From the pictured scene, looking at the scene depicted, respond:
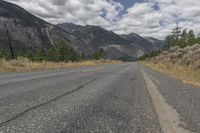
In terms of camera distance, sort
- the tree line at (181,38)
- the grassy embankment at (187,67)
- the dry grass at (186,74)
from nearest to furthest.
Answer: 1. the dry grass at (186,74)
2. the grassy embankment at (187,67)
3. the tree line at (181,38)

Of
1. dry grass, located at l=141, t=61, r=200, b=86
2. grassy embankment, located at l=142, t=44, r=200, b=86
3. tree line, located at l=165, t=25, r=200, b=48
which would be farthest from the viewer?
tree line, located at l=165, t=25, r=200, b=48

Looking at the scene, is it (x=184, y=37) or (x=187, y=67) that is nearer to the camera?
(x=187, y=67)

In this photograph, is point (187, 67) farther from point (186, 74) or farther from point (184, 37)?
point (184, 37)

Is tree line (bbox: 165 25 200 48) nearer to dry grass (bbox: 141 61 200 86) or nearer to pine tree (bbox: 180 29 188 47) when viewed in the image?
pine tree (bbox: 180 29 188 47)

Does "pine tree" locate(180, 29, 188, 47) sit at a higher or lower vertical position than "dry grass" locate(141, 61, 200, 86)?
higher

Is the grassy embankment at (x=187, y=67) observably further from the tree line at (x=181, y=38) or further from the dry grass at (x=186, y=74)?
the tree line at (x=181, y=38)

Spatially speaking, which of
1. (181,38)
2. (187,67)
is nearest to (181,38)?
(181,38)

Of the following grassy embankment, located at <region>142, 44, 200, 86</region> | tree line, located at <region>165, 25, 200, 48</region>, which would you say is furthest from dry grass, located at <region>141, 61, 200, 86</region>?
tree line, located at <region>165, 25, 200, 48</region>

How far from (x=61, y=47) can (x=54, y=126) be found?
74.9m

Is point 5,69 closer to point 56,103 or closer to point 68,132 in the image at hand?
point 56,103

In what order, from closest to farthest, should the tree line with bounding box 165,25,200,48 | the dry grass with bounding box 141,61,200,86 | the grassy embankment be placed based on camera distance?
the dry grass with bounding box 141,61,200,86
the grassy embankment
the tree line with bounding box 165,25,200,48

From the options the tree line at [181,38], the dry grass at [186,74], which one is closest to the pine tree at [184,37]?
the tree line at [181,38]

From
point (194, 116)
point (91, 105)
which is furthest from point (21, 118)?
point (194, 116)

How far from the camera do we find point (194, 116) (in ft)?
16.6
